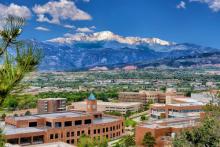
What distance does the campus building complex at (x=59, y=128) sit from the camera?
3606 cm

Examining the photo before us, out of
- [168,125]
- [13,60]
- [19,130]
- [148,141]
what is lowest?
[148,141]

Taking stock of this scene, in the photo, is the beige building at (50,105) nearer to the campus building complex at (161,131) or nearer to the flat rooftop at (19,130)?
the flat rooftop at (19,130)

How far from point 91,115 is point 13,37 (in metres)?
39.6

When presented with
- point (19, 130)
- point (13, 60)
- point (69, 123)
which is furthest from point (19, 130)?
point (13, 60)

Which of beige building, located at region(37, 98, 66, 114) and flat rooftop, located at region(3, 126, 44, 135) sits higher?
beige building, located at region(37, 98, 66, 114)

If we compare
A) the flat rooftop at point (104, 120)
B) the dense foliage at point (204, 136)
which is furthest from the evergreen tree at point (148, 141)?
the dense foliage at point (204, 136)

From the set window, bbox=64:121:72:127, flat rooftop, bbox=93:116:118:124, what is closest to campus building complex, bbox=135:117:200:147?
window, bbox=64:121:72:127

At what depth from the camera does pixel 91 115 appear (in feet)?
146

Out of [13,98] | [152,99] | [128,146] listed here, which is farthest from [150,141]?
[152,99]

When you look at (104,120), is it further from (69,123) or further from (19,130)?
(19,130)

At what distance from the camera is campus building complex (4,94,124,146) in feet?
118

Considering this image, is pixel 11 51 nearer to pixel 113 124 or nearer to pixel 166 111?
pixel 113 124

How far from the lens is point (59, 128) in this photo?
134 ft

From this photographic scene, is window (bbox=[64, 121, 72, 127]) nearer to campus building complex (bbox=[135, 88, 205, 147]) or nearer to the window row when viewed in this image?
the window row
